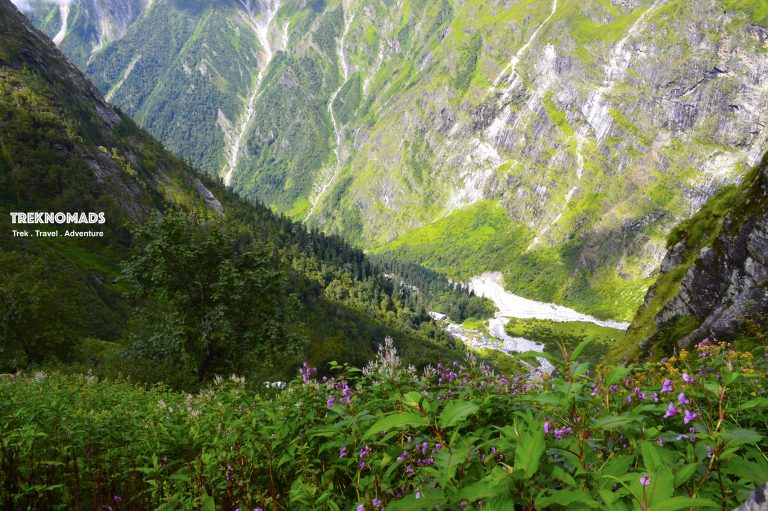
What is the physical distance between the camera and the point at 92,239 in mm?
100938

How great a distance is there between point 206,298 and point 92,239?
94752 millimetres

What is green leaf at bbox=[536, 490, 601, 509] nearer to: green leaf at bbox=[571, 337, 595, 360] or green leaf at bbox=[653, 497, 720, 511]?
green leaf at bbox=[653, 497, 720, 511]

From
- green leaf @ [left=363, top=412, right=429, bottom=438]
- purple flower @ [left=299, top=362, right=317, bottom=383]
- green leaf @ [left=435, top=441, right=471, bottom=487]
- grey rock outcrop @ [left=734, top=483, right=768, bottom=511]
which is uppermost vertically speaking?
green leaf @ [left=363, top=412, right=429, bottom=438]

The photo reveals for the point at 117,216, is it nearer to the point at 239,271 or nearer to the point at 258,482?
the point at 239,271

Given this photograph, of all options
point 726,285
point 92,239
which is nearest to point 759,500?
point 726,285

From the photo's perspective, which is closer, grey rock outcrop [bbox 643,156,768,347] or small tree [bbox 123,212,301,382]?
grey rock outcrop [bbox 643,156,768,347]

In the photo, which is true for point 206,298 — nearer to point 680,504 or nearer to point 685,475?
point 685,475

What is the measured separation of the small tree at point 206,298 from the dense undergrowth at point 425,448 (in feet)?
57.8

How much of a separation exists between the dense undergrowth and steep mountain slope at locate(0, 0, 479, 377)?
18670mm

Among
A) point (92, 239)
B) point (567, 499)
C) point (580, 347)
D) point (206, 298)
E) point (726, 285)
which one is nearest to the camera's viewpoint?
point (567, 499)

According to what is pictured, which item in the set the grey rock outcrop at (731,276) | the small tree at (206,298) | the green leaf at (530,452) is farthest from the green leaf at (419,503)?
the grey rock outcrop at (731,276)

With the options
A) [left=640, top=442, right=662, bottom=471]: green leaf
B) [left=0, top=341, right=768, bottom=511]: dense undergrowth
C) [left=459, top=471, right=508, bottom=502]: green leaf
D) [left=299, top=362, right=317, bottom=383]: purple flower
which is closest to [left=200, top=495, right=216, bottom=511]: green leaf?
[left=0, top=341, right=768, bottom=511]: dense undergrowth

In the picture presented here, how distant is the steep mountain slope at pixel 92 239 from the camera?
33000 millimetres

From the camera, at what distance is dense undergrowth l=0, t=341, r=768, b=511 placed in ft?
7.73
